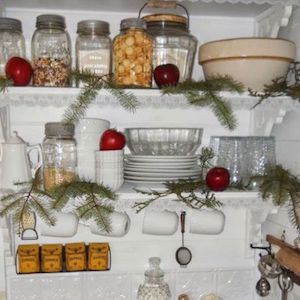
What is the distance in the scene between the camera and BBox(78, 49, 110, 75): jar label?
1.17 m

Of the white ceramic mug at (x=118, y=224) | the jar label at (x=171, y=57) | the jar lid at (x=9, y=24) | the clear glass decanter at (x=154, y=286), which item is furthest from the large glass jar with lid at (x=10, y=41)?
the clear glass decanter at (x=154, y=286)

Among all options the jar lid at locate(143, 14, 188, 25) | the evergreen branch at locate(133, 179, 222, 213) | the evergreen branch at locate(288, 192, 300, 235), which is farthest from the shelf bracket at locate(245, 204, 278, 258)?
the jar lid at locate(143, 14, 188, 25)

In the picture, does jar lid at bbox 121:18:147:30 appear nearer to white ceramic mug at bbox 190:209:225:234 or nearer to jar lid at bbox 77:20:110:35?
jar lid at bbox 77:20:110:35

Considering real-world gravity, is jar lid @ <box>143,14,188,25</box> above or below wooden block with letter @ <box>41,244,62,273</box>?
above

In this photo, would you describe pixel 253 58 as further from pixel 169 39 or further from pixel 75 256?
pixel 75 256

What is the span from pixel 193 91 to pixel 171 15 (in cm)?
26

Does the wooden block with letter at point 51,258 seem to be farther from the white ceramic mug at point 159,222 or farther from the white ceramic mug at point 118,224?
the white ceramic mug at point 159,222

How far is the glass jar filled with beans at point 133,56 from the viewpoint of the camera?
114cm

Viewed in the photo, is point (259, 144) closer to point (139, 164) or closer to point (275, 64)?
point (275, 64)

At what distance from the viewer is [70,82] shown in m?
1.15

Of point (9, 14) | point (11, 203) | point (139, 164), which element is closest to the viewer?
point (11, 203)

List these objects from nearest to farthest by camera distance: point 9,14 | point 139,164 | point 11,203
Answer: point 11,203 < point 139,164 < point 9,14

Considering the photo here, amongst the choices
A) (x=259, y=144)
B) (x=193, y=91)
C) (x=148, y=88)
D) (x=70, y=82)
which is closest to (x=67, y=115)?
(x=70, y=82)

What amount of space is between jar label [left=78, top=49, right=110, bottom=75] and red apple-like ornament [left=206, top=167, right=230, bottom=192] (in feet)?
1.26
